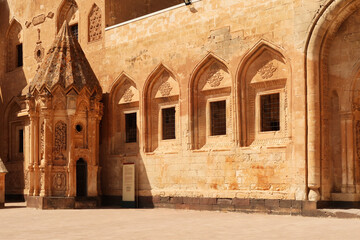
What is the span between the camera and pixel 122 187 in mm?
17984

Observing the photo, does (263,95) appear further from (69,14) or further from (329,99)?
(69,14)

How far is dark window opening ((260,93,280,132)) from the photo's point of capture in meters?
14.5

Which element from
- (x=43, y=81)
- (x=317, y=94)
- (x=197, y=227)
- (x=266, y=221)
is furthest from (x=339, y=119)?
(x=43, y=81)

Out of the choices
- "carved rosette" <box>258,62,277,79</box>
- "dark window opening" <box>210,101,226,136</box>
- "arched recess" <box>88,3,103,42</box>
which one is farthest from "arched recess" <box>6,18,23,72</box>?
"carved rosette" <box>258,62,277,79</box>

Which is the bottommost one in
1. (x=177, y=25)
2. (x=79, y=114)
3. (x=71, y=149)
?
(x=71, y=149)

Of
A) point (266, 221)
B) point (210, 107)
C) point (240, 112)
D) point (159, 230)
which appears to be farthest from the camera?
point (210, 107)

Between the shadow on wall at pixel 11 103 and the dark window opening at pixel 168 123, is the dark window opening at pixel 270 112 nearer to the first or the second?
the dark window opening at pixel 168 123

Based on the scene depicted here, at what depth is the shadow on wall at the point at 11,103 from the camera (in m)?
22.8

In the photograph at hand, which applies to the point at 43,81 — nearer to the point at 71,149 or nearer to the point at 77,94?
the point at 77,94

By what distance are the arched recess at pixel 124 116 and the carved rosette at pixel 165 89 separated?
105 cm

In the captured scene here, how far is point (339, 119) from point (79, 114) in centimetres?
821

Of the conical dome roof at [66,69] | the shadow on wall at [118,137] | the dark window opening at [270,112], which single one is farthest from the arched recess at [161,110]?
the dark window opening at [270,112]

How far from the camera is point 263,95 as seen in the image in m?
14.8

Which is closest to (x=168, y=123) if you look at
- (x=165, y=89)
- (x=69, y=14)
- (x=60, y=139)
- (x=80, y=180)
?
(x=165, y=89)
